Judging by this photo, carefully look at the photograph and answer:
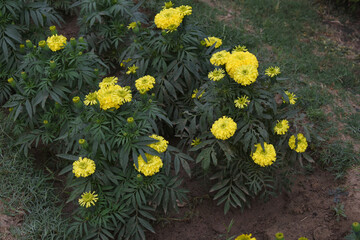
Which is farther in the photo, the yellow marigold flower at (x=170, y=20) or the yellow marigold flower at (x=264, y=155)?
the yellow marigold flower at (x=170, y=20)

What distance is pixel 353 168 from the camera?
12.4 feet

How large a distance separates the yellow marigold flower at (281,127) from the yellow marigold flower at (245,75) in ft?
1.68

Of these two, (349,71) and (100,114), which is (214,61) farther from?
(349,71)

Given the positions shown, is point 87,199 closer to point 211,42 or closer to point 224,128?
point 224,128

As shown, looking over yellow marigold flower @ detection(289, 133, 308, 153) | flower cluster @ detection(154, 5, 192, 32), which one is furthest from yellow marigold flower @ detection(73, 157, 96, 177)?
yellow marigold flower @ detection(289, 133, 308, 153)

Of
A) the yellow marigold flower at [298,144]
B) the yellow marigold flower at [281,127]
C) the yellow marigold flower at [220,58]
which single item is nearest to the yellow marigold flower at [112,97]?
the yellow marigold flower at [220,58]

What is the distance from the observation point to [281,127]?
321 cm

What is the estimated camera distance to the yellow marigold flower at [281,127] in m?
3.19

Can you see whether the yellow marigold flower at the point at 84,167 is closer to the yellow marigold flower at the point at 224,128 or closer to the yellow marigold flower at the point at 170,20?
the yellow marigold flower at the point at 224,128

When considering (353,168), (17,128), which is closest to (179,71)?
(17,128)

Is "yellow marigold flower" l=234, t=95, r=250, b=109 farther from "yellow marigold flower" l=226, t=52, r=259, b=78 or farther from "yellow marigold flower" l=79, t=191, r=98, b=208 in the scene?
"yellow marigold flower" l=79, t=191, r=98, b=208

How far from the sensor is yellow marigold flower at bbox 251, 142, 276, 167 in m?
3.05

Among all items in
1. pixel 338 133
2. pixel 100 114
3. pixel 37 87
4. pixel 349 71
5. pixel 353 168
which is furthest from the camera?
pixel 349 71

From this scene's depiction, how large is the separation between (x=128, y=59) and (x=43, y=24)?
3.71ft
